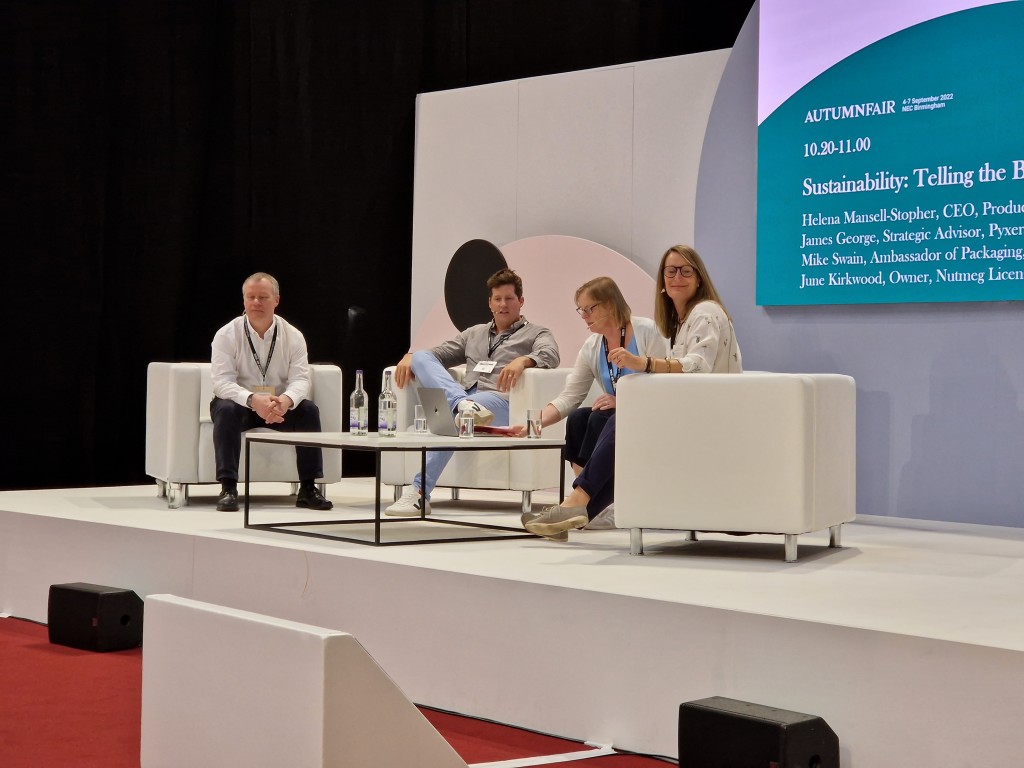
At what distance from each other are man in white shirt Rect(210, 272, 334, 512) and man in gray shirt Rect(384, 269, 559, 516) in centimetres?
44

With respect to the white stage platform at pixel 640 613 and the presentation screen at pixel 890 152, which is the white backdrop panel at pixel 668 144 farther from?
the white stage platform at pixel 640 613

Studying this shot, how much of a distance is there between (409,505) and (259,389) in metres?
0.81

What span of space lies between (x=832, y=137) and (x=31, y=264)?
150 inches

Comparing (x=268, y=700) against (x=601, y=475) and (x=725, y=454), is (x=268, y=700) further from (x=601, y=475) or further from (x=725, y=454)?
(x=601, y=475)

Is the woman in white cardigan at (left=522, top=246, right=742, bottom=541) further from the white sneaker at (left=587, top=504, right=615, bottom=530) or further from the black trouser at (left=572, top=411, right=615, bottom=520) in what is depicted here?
the white sneaker at (left=587, top=504, right=615, bottom=530)

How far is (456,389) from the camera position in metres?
5.18

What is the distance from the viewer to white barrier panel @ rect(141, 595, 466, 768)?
2168 mm

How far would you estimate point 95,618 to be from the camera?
3.95 meters

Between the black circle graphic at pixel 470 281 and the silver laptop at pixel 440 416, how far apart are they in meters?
2.04

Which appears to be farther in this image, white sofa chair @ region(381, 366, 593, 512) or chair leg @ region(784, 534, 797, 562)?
white sofa chair @ region(381, 366, 593, 512)

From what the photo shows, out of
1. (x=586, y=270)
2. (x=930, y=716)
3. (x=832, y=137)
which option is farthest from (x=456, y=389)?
(x=930, y=716)

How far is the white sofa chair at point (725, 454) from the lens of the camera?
11.7 feet

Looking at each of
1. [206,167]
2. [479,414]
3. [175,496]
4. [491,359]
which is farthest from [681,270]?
[206,167]

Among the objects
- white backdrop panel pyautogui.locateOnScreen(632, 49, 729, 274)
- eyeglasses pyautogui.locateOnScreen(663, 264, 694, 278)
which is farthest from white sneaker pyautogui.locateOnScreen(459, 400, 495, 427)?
white backdrop panel pyautogui.locateOnScreen(632, 49, 729, 274)
